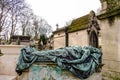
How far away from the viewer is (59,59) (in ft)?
25.0

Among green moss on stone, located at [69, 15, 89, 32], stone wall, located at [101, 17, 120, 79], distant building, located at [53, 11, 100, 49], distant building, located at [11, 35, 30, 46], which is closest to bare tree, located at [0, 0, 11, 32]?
distant building, located at [11, 35, 30, 46]

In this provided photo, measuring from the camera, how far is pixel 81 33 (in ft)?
52.2

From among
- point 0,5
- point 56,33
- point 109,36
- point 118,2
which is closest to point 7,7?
point 0,5

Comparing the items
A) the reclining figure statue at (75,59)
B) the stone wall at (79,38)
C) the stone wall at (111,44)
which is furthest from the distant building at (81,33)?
the reclining figure statue at (75,59)

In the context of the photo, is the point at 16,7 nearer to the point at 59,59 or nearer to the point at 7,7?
the point at 7,7

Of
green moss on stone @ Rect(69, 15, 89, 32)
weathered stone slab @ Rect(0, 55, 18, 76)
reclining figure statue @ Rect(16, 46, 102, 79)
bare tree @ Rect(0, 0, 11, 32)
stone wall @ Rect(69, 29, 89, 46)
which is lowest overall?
weathered stone slab @ Rect(0, 55, 18, 76)

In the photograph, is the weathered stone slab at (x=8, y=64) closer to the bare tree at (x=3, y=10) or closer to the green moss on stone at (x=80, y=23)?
the green moss on stone at (x=80, y=23)

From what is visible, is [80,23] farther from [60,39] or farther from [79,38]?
[60,39]

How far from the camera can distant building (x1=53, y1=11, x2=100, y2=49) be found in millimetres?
11117

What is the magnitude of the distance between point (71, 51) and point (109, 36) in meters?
2.49

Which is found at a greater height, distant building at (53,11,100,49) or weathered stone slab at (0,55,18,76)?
distant building at (53,11,100,49)

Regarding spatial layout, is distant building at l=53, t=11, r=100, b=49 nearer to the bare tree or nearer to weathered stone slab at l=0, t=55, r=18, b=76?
weathered stone slab at l=0, t=55, r=18, b=76

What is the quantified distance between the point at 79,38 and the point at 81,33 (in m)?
0.54

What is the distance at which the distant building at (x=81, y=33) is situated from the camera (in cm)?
1112
